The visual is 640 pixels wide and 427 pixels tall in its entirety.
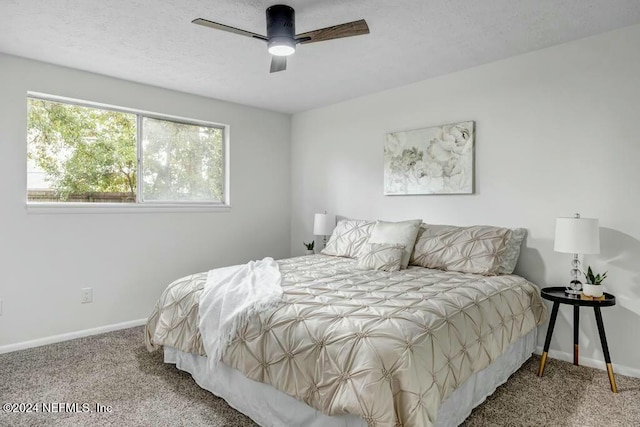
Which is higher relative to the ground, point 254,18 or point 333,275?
point 254,18

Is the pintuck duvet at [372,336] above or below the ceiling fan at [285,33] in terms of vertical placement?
below

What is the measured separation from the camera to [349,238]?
3848mm

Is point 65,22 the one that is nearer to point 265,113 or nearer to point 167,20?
point 167,20

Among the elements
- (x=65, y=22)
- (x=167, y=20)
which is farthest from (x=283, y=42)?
(x=65, y=22)

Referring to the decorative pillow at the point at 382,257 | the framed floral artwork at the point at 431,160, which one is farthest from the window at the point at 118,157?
the decorative pillow at the point at 382,257

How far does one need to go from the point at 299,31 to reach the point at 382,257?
1.82m

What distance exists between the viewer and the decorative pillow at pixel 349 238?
147 inches

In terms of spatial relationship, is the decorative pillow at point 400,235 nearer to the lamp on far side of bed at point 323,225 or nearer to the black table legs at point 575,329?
the lamp on far side of bed at point 323,225

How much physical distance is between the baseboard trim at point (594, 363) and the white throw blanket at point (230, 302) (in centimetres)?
223

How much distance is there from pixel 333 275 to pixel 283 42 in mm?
1618

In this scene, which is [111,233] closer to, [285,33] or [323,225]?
[323,225]

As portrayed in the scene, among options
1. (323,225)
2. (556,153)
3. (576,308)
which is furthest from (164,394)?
(556,153)

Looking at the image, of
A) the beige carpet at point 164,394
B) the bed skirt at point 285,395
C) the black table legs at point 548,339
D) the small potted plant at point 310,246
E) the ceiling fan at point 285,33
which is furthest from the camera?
the small potted plant at point 310,246

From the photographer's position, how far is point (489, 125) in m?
3.35
